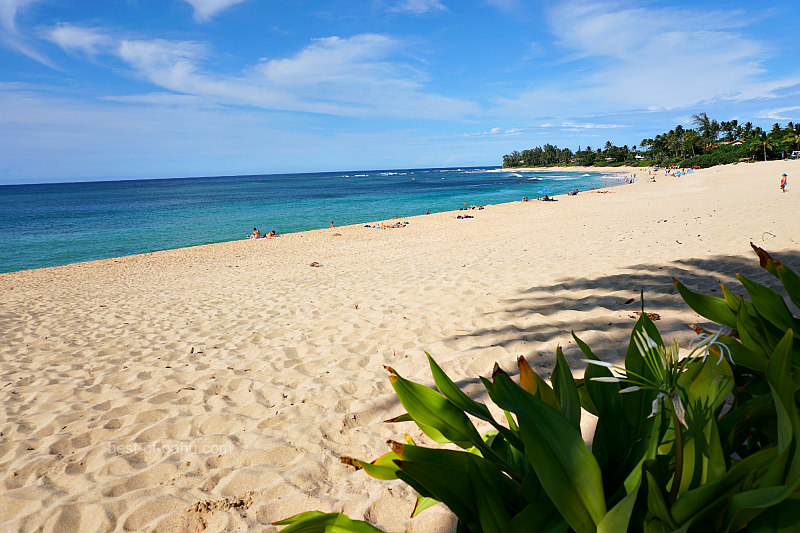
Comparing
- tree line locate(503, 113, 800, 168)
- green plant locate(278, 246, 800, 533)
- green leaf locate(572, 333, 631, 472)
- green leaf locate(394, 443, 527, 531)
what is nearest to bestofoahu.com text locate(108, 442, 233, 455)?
green plant locate(278, 246, 800, 533)

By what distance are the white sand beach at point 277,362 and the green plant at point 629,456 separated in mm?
1111

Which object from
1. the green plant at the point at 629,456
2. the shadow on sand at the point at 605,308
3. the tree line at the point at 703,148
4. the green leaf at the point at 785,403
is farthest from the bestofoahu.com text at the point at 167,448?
the tree line at the point at 703,148

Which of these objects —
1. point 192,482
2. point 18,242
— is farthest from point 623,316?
point 18,242

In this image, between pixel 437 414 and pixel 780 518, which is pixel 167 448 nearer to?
pixel 437 414

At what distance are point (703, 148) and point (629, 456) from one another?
104 meters

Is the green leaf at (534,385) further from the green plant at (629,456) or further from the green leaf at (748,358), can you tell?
the green leaf at (748,358)

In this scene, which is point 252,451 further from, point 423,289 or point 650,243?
point 650,243

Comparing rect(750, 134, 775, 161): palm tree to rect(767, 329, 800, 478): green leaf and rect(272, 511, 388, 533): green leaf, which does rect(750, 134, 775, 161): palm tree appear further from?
rect(272, 511, 388, 533): green leaf

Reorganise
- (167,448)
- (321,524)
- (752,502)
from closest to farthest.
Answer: (752,502) < (321,524) < (167,448)

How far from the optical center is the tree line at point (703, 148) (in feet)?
210

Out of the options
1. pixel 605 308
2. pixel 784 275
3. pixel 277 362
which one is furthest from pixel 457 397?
pixel 605 308

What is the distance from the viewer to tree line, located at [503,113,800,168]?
6388 centimetres

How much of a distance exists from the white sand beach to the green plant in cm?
111

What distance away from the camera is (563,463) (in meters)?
0.91
